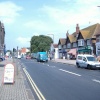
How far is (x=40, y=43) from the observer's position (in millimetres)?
123938

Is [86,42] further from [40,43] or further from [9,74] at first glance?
[9,74]

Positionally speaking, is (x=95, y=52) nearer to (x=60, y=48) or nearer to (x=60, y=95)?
(x=60, y=48)

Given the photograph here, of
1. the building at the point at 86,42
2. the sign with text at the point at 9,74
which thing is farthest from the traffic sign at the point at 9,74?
the building at the point at 86,42

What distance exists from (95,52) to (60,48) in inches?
1617

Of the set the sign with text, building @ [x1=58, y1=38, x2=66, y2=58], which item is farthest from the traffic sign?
building @ [x1=58, y1=38, x2=66, y2=58]

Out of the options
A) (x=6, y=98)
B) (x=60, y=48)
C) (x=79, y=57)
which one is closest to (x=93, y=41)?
(x=79, y=57)

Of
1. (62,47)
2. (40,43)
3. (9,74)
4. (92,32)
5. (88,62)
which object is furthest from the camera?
(40,43)

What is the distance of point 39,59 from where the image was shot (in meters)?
65.8

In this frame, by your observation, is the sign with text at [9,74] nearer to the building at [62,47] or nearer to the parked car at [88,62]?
the parked car at [88,62]

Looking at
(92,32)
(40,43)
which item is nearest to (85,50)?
(92,32)

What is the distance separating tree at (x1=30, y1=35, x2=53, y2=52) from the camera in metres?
123

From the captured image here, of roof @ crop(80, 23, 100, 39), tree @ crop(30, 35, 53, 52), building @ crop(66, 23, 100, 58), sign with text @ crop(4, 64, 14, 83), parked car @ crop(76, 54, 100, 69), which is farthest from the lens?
tree @ crop(30, 35, 53, 52)

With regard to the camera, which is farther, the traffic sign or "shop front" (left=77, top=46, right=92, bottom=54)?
"shop front" (left=77, top=46, right=92, bottom=54)

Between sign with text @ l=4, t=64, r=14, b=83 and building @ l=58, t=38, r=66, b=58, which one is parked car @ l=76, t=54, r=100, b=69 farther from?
building @ l=58, t=38, r=66, b=58
